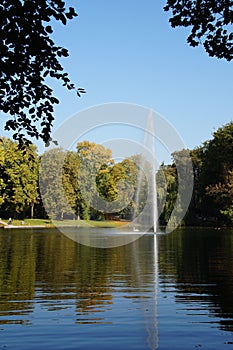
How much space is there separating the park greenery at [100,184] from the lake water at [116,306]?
5374 centimetres

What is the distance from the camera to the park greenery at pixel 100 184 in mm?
76125

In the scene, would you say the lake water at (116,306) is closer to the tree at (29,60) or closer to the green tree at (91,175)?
the tree at (29,60)

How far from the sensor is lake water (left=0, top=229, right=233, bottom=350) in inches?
347

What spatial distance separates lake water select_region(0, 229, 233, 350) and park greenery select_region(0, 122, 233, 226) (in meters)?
53.7

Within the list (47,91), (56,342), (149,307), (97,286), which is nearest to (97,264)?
(97,286)

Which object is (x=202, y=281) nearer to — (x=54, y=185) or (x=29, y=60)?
(x=29, y=60)

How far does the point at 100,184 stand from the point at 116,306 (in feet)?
255

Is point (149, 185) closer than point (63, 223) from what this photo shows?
Yes

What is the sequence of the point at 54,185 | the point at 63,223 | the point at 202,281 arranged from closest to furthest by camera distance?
the point at 202,281
the point at 63,223
the point at 54,185

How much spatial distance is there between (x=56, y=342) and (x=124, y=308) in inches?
127

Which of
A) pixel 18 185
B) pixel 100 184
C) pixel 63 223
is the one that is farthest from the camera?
pixel 100 184

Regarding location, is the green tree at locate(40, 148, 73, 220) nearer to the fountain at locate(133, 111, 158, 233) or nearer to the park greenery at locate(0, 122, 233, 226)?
the park greenery at locate(0, 122, 233, 226)

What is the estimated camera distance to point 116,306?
11930mm

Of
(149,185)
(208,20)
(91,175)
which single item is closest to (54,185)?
(91,175)
